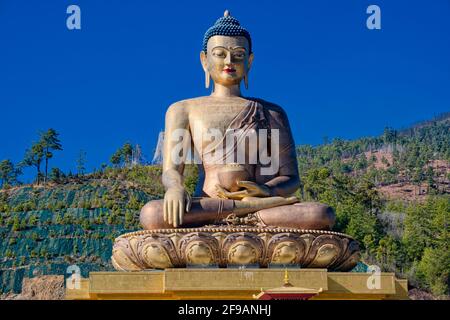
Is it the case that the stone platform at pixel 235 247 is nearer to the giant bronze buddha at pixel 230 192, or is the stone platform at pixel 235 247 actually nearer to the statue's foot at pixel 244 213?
the giant bronze buddha at pixel 230 192

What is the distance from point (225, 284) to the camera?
9547 mm

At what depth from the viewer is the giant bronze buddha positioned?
401 inches

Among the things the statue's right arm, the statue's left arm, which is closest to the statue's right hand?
the statue's right arm

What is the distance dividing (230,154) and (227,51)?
1484mm

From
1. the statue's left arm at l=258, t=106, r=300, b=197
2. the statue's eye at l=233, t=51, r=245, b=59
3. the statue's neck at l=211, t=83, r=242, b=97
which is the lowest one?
the statue's left arm at l=258, t=106, r=300, b=197

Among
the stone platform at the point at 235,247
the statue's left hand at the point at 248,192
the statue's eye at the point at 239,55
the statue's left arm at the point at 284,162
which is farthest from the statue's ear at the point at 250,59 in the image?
the stone platform at the point at 235,247

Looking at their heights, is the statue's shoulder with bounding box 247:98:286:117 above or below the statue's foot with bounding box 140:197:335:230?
above

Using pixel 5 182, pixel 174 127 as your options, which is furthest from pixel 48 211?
pixel 174 127

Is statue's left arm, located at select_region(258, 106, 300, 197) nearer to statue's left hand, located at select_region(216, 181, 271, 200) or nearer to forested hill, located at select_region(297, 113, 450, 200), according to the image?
statue's left hand, located at select_region(216, 181, 271, 200)

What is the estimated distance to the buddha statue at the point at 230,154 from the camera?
414 inches

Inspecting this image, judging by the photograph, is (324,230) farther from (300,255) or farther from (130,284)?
(130,284)

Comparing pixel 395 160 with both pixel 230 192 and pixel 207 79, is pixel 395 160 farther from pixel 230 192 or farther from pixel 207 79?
pixel 230 192

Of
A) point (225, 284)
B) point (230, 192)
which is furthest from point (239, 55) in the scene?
point (225, 284)

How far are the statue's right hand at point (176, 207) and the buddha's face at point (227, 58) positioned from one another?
7.13 ft
